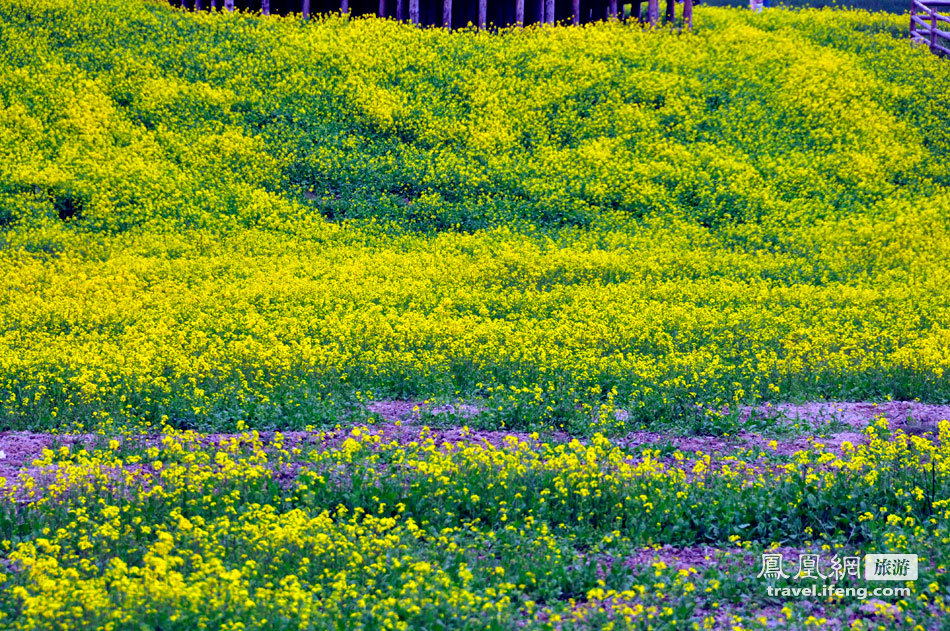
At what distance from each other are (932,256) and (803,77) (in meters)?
11.6

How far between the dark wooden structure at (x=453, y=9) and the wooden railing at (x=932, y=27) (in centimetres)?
794

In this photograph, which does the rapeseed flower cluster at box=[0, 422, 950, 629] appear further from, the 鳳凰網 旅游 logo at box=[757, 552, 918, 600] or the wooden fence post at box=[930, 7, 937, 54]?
the wooden fence post at box=[930, 7, 937, 54]

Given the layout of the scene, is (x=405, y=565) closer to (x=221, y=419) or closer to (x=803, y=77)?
(x=221, y=419)

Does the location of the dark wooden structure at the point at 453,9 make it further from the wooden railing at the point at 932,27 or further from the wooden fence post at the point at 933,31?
the wooden fence post at the point at 933,31

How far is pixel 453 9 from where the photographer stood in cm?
3306

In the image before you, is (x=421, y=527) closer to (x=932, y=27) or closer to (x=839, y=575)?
(x=839, y=575)

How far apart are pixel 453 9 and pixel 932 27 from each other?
16.7 m

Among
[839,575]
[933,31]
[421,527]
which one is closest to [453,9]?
[933,31]

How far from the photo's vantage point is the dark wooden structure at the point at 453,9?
3117cm

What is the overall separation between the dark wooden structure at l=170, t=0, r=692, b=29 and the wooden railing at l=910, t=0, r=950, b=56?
26.1 ft

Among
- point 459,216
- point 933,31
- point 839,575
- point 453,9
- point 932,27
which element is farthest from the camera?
point 453,9

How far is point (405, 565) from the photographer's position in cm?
688

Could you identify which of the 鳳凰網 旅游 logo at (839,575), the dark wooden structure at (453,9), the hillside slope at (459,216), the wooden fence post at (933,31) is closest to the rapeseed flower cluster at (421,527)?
the 鳳凰網 旅游 logo at (839,575)

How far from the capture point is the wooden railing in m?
30.9
